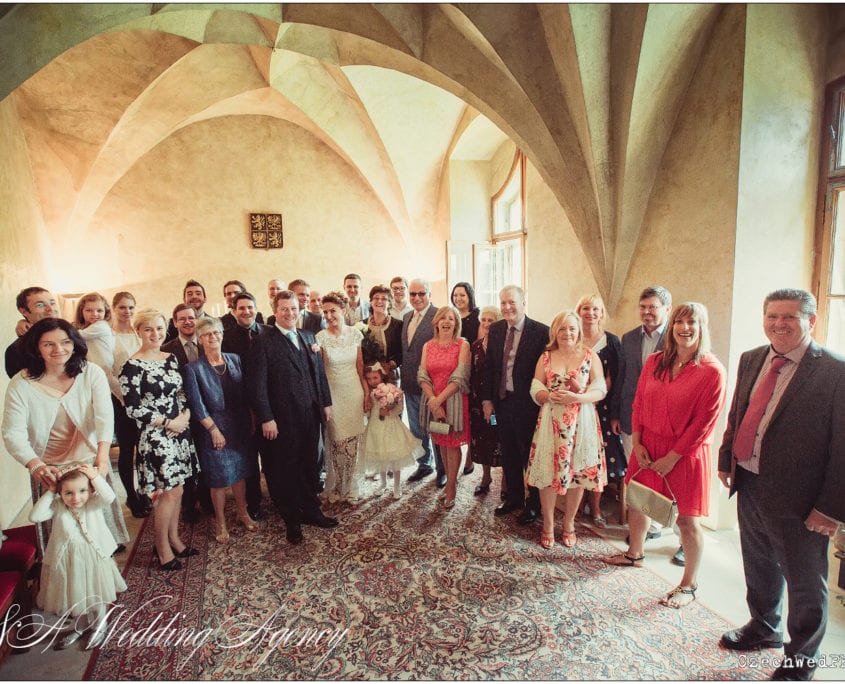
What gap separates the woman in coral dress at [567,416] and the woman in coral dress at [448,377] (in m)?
0.68

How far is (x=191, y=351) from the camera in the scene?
349 centimetres

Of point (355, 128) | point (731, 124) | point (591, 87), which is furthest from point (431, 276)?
point (731, 124)

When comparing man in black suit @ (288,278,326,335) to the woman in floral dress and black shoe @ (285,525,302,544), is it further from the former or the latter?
black shoe @ (285,525,302,544)

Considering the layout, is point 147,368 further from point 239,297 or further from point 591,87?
point 591,87

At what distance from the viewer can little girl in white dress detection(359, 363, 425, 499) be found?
3861 mm

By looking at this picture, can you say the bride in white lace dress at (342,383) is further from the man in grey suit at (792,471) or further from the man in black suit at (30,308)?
the man in grey suit at (792,471)

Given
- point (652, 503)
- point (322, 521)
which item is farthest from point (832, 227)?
point (322, 521)

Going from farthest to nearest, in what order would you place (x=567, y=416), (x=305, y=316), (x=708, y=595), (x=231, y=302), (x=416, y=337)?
(x=305, y=316) → (x=231, y=302) → (x=416, y=337) → (x=567, y=416) → (x=708, y=595)

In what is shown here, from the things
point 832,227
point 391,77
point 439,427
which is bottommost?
point 439,427

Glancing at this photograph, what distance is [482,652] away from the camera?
90.7 inches

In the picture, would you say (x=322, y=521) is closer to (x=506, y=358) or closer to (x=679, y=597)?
(x=506, y=358)

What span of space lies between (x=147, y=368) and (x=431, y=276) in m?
6.53

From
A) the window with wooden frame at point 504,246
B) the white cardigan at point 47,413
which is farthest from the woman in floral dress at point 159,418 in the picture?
the window with wooden frame at point 504,246

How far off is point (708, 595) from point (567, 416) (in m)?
1.36
